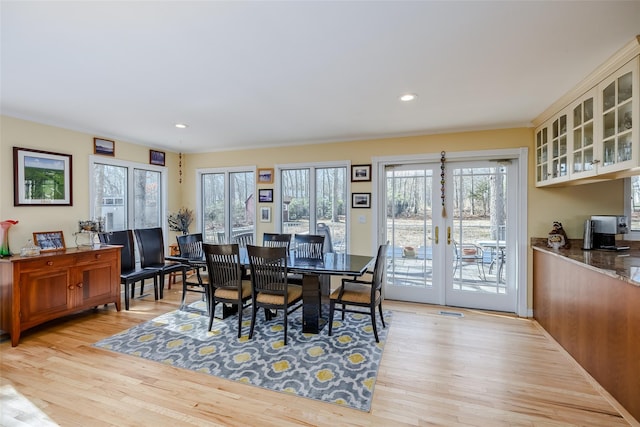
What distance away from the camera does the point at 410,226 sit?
422 centimetres

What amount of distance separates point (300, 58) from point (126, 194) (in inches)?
153

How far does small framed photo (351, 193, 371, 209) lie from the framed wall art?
12.3 ft

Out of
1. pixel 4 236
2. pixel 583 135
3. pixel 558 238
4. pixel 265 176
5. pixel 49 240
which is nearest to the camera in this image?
pixel 583 135

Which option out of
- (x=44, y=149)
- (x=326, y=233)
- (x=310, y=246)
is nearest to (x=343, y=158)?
(x=326, y=233)

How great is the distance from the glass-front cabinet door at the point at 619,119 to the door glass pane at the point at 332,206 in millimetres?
2864

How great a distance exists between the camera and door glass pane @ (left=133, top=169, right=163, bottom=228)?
4.75m

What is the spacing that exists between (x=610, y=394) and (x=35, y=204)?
5705 millimetres

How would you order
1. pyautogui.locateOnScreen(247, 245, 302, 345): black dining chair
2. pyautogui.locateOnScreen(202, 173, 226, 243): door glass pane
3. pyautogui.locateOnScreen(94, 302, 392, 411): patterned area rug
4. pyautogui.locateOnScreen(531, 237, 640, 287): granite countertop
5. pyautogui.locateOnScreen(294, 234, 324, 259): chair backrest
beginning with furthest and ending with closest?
pyautogui.locateOnScreen(202, 173, 226, 243): door glass pane → pyautogui.locateOnScreen(294, 234, 324, 259): chair backrest → pyautogui.locateOnScreen(247, 245, 302, 345): black dining chair → pyautogui.locateOnScreen(94, 302, 392, 411): patterned area rug → pyautogui.locateOnScreen(531, 237, 640, 287): granite countertop

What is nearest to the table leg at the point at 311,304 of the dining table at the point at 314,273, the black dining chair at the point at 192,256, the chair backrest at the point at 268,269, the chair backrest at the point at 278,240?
the dining table at the point at 314,273

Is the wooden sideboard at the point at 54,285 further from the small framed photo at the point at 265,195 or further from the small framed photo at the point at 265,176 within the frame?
the small framed photo at the point at 265,176

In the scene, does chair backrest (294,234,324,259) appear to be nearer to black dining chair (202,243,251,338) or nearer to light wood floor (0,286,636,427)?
black dining chair (202,243,251,338)

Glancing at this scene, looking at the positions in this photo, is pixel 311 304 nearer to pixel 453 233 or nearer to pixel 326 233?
pixel 326 233

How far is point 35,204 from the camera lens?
3.46 meters

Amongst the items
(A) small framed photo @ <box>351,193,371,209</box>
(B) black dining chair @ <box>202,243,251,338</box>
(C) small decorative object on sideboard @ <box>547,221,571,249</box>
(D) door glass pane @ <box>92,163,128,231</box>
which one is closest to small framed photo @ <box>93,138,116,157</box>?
(D) door glass pane @ <box>92,163,128,231</box>
